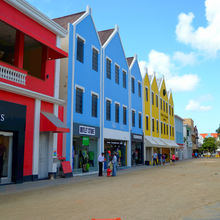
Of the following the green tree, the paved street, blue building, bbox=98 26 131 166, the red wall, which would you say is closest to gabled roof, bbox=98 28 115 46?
blue building, bbox=98 26 131 166

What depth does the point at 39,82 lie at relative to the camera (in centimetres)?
1552

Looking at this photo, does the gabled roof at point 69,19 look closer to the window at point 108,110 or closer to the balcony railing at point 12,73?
the window at point 108,110

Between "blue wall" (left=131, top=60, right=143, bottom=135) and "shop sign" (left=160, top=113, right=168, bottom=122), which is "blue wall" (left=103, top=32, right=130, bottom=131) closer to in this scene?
"blue wall" (left=131, top=60, right=143, bottom=135)

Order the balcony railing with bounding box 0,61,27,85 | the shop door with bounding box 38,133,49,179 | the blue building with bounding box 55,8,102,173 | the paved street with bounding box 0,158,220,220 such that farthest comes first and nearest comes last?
the blue building with bounding box 55,8,102,173, the shop door with bounding box 38,133,49,179, the balcony railing with bounding box 0,61,27,85, the paved street with bounding box 0,158,220,220

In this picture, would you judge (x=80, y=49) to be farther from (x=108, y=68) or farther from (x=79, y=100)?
(x=108, y=68)

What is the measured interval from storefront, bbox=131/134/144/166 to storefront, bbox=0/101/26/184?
1789 cm

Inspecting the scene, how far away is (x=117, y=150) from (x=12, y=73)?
15.8 metres

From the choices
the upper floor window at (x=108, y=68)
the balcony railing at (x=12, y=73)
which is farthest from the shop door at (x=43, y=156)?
the upper floor window at (x=108, y=68)

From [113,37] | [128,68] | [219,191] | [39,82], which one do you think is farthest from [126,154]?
[219,191]

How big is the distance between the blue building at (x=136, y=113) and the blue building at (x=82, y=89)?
8.66 meters

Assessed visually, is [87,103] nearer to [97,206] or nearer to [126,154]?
[126,154]

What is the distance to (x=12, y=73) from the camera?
44.4ft

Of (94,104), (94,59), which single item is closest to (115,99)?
(94,104)

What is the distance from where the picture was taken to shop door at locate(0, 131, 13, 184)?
13.3m
